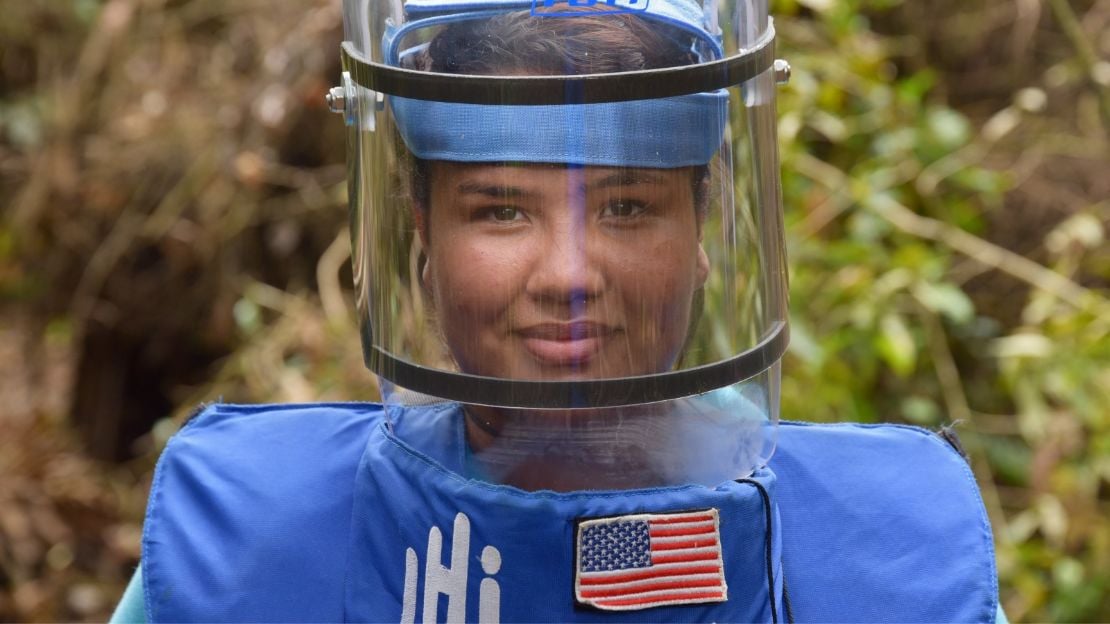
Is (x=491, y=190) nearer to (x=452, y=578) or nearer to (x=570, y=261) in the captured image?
(x=570, y=261)

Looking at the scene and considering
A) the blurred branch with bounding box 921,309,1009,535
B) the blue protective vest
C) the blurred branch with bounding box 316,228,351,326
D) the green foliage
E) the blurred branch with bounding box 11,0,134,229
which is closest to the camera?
the blue protective vest

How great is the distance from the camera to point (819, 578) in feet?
4.66

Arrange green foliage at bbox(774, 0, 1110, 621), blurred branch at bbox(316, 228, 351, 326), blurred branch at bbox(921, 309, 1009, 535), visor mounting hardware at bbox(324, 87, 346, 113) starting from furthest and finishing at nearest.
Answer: blurred branch at bbox(316, 228, 351, 326)
blurred branch at bbox(921, 309, 1009, 535)
green foliage at bbox(774, 0, 1110, 621)
visor mounting hardware at bbox(324, 87, 346, 113)

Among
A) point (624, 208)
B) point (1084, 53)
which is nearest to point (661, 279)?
point (624, 208)

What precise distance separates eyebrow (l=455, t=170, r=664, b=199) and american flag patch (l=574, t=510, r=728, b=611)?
12.8 inches

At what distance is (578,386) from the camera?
1.27 m

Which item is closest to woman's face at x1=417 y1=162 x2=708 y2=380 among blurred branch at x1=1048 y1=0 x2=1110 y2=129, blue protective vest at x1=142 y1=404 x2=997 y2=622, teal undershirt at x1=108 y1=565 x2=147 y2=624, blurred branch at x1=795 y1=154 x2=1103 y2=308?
blue protective vest at x1=142 y1=404 x2=997 y2=622

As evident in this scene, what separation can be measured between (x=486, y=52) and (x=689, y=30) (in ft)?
0.66

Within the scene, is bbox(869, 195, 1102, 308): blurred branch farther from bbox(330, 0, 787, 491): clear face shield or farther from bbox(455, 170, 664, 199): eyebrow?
bbox(455, 170, 664, 199): eyebrow

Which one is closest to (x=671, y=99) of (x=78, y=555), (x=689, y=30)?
(x=689, y=30)

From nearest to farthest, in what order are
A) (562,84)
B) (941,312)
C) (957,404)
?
(562,84) → (957,404) → (941,312)

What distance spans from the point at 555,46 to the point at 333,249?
7.08ft

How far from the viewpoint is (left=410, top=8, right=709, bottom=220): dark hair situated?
1.27 m

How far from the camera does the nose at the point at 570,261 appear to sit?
1.26 m
